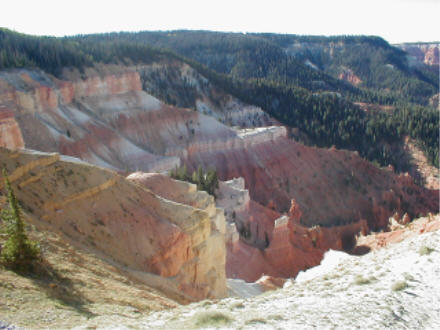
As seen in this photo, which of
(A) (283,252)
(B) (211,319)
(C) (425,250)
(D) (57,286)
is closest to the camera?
(B) (211,319)

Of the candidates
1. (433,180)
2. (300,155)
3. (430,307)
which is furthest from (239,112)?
(430,307)

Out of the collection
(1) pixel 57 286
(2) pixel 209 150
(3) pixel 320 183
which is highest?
(1) pixel 57 286

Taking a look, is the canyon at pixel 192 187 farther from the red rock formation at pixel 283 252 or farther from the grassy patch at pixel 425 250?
the grassy patch at pixel 425 250

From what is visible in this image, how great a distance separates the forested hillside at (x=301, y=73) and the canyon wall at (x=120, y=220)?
3583 centimetres

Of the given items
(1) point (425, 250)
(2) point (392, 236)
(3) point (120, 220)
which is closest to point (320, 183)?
(2) point (392, 236)

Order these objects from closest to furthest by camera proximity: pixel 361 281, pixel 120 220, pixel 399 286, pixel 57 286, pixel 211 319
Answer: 1. pixel 211 319
2. pixel 57 286
3. pixel 399 286
4. pixel 361 281
5. pixel 120 220

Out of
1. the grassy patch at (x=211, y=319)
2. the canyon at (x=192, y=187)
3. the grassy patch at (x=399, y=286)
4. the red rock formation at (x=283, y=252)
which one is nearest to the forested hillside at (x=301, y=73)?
the canyon at (x=192, y=187)

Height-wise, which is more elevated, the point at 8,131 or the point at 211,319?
the point at 8,131

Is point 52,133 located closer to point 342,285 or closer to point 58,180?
point 58,180

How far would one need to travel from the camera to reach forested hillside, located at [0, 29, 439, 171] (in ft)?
202

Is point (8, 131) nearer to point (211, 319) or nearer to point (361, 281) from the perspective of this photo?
point (211, 319)

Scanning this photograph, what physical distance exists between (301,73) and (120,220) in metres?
119

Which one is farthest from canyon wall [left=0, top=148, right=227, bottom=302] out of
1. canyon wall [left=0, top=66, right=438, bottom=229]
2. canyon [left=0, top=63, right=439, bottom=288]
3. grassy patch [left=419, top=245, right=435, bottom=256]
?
canyon wall [left=0, top=66, right=438, bottom=229]

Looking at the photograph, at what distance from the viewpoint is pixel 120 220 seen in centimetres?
1579
